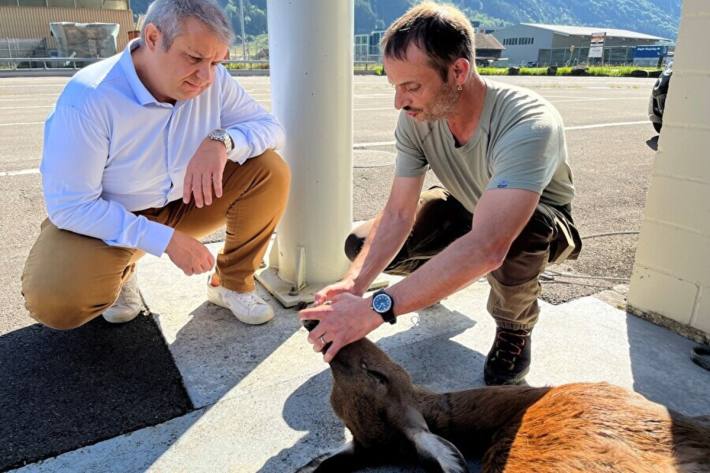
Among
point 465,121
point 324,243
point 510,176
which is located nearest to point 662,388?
point 510,176

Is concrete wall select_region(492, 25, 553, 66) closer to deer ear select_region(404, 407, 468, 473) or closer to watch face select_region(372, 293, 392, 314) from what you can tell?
watch face select_region(372, 293, 392, 314)

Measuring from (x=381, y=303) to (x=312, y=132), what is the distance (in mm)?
1724

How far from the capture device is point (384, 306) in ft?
7.95

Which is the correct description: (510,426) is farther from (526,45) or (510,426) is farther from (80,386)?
(526,45)

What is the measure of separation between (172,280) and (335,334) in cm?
213

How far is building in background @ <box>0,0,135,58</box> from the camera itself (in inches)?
1571

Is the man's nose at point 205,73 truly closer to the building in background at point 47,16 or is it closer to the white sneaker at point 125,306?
the white sneaker at point 125,306

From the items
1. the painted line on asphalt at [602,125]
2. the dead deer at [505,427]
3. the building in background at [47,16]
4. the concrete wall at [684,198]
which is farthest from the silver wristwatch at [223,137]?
the building in background at [47,16]

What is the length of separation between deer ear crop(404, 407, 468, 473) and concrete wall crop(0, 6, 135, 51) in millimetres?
41664

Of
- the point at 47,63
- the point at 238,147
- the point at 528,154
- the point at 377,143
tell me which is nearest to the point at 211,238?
the point at 238,147

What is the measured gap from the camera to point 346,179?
13.2 feet

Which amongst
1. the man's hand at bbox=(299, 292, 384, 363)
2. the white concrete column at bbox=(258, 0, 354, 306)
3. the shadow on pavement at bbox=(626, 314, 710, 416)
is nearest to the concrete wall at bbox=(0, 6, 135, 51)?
the white concrete column at bbox=(258, 0, 354, 306)

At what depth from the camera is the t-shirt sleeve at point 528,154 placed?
8.32 feet

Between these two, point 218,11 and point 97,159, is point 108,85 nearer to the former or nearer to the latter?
point 97,159
